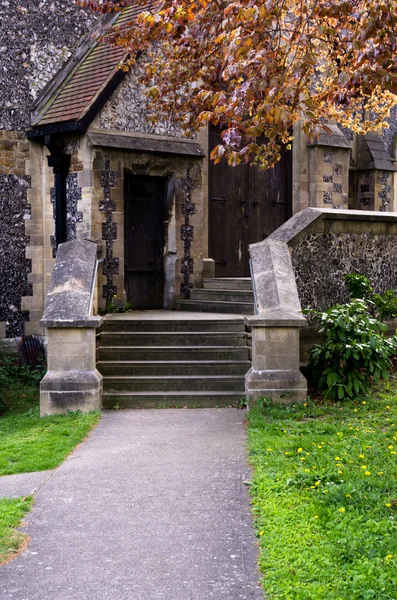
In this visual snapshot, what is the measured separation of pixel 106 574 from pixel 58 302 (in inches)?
213

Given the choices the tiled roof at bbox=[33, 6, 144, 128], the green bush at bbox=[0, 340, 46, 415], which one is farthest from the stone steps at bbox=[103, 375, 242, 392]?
the tiled roof at bbox=[33, 6, 144, 128]

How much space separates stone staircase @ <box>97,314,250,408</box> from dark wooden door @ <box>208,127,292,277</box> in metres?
3.61

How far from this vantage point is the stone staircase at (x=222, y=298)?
39.6 feet

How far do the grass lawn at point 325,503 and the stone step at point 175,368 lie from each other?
154cm

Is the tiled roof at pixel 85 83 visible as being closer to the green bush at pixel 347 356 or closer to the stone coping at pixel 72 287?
the stone coping at pixel 72 287

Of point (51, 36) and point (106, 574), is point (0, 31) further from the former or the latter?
point (106, 574)

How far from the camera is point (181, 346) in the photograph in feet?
34.3

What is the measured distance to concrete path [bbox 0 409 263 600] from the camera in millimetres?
4379

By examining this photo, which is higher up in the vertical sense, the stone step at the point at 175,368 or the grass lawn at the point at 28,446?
the stone step at the point at 175,368

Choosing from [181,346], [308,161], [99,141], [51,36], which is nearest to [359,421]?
[181,346]

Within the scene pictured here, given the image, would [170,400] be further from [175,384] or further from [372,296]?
[372,296]

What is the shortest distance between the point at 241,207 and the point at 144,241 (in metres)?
2.47

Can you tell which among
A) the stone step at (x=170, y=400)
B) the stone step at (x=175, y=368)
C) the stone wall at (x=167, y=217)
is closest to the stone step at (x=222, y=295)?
the stone wall at (x=167, y=217)

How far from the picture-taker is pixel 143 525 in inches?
210
